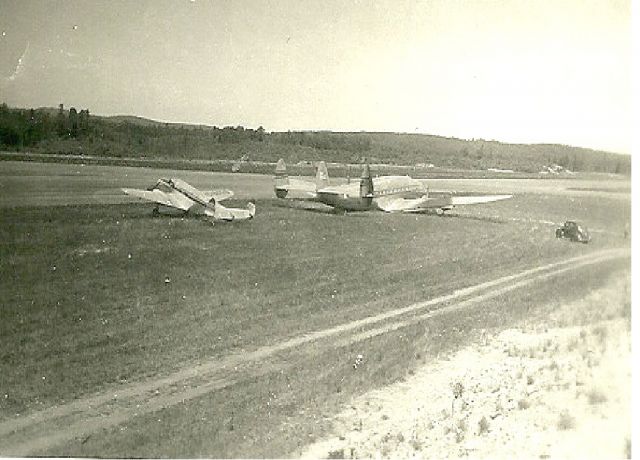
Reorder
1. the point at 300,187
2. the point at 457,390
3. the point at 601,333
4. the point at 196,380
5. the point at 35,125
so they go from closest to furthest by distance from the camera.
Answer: the point at 601,333, the point at 457,390, the point at 196,380, the point at 300,187, the point at 35,125

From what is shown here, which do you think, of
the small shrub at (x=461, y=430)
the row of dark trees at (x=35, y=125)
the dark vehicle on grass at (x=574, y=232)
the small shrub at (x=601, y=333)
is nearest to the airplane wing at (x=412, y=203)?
the dark vehicle on grass at (x=574, y=232)

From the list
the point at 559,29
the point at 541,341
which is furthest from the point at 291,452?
the point at 559,29

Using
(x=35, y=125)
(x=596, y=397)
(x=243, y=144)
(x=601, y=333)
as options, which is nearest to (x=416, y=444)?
(x=596, y=397)

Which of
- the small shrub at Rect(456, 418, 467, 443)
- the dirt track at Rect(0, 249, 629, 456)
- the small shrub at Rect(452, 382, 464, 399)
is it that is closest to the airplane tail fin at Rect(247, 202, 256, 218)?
the dirt track at Rect(0, 249, 629, 456)

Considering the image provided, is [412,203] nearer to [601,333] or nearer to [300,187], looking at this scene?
[300,187]

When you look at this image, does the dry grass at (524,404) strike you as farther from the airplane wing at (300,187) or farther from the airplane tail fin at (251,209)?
the airplane tail fin at (251,209)

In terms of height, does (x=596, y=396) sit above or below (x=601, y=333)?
below

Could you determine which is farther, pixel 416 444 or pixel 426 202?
pixel 426 202

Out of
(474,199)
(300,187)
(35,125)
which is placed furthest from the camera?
(35,125)
